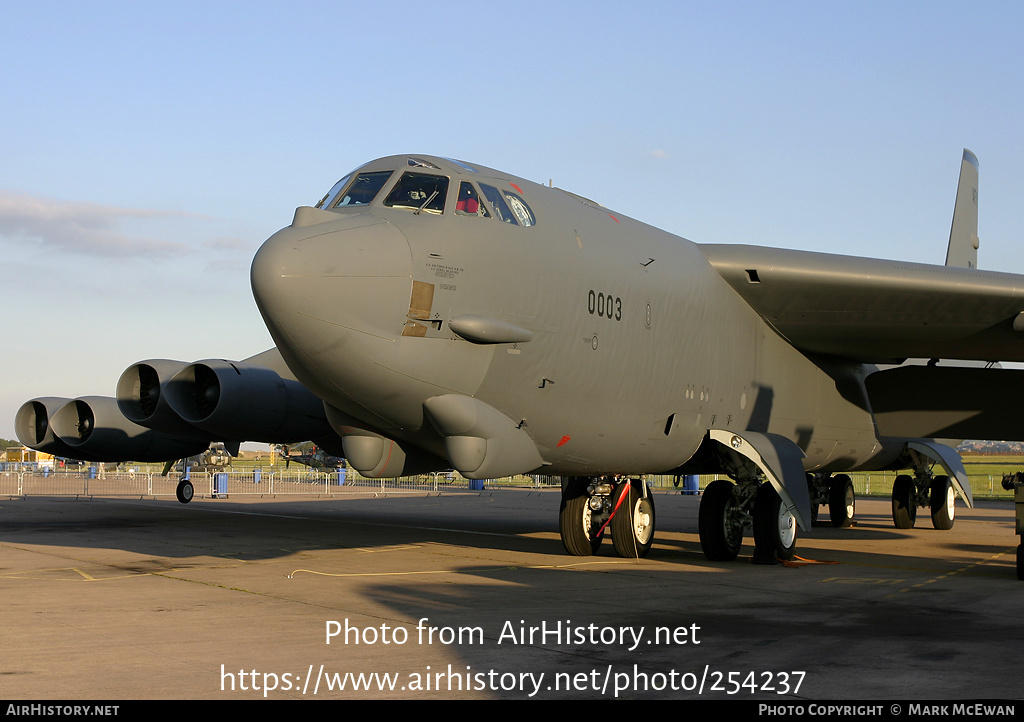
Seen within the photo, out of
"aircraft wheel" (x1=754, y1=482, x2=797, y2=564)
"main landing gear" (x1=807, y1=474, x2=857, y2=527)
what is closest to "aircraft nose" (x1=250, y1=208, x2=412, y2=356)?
"aircraft wheel" (x1=754, y1=482, x2=797, y2=564)

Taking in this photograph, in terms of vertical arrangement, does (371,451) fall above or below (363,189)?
below

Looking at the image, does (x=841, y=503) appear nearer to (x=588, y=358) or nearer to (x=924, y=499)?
(x=924, y=499)

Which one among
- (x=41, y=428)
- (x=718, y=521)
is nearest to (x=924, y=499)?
(x=718, y=521)

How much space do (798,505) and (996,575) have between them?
2644 millimetres

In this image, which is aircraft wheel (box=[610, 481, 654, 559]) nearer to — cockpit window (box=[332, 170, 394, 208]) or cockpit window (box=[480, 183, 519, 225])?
cockpit window (box=[480, 183, 519, 225])

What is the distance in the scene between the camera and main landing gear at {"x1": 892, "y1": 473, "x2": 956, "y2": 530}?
2161 cm

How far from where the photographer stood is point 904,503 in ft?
72.1

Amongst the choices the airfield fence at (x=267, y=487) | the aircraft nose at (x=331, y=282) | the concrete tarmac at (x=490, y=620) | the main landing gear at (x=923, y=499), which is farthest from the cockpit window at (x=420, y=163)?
the airfield fence at (x=267, y=487)

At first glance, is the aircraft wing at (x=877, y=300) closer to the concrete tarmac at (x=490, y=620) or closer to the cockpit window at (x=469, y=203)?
the concrete tarmac at (x=490, y=620)

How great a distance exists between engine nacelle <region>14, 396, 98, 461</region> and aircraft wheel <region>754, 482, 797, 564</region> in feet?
46.6

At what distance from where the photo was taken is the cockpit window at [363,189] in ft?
34.2

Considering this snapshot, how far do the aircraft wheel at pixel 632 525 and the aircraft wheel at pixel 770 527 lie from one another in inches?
60.5

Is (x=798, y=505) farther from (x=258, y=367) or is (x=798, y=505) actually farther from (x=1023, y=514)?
(x=258, y=367)

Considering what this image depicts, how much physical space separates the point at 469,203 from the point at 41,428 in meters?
14.6
